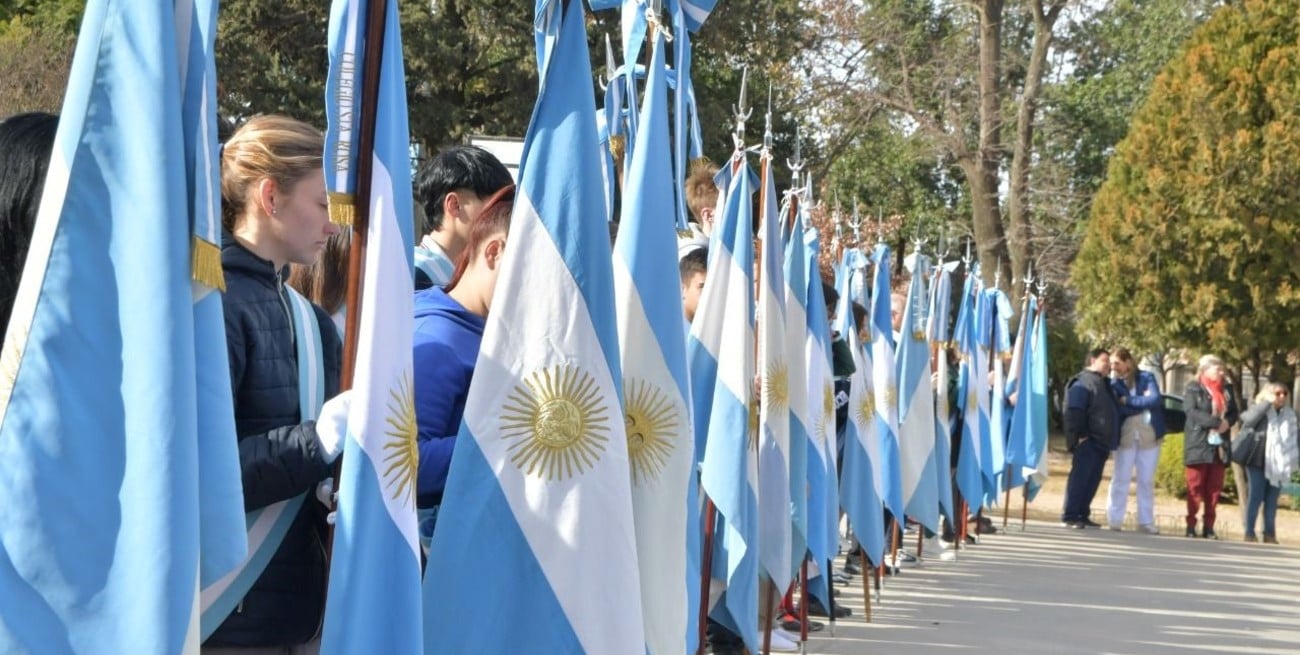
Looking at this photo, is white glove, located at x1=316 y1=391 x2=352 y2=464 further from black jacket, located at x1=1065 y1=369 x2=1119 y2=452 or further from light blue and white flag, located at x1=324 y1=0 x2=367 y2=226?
black jacket, located at x1=1065 y1=369 x2=1119 y2=452

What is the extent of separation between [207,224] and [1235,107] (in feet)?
64.9

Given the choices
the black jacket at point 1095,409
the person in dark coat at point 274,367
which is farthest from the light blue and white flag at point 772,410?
the black jacket at point 1095,409

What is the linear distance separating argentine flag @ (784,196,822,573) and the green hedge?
→ 15.4 metres

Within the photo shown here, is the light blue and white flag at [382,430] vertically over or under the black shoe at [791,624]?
over

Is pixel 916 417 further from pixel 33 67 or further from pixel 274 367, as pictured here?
pixel 33 67

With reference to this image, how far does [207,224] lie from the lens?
110 inches

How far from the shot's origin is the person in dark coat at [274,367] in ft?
10.5

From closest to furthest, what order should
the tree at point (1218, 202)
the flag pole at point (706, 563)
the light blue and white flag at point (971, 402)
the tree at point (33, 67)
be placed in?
1. the flag pole at point (706, 563)
2. the light blue and white flag at point (971, 402)
3. the tree at point (33, 67)
4. the tree at point (1218, 202)

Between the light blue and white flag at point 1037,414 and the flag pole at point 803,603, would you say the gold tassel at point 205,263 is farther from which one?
the light blue and white flag at point 1037,414

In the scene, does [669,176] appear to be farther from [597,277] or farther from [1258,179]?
[1258,179]

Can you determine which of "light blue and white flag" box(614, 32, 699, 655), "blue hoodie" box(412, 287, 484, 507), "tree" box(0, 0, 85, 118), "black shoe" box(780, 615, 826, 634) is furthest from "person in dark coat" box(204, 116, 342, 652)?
"tree" box(0, 0, 85, 118)

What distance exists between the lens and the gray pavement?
9625 mm

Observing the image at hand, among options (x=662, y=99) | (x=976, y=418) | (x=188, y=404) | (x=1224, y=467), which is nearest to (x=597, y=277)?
(x=662, y=99)

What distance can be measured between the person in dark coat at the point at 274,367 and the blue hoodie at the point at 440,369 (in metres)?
0.64
